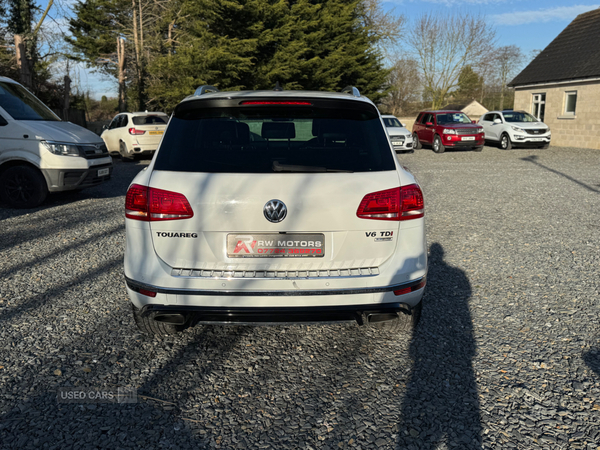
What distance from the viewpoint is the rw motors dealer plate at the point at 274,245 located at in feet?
9.77

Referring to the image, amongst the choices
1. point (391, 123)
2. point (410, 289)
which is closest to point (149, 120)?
point (391, 123)

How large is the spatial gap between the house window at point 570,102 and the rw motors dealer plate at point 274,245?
2777cm

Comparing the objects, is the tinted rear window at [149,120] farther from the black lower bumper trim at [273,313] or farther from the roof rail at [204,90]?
the black lower bumper trim at [273,313]

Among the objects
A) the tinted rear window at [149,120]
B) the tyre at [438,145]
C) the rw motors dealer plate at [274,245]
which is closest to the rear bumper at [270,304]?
the rw motors dealer plate at [274,245]

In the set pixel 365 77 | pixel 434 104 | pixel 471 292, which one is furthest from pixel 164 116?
pixel 434 104

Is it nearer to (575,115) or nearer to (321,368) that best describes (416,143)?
(575,115)

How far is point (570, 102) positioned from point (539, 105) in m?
2.53

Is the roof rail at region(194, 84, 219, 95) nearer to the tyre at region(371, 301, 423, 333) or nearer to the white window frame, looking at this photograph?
the tyre at region(371, 301, 423, 333)

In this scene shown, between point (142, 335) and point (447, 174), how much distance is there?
12912 mm

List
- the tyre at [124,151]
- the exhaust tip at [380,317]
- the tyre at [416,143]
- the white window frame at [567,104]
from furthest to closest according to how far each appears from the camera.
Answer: the white window frame at [567,104] < the tyre at [416,143] < the tyre at [124,151] < the exhaust tip at [380,317]

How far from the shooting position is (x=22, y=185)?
8734 millimetres

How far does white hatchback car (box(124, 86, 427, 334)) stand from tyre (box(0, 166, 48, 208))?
21.5 feet

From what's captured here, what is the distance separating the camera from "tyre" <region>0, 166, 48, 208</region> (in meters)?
8.69

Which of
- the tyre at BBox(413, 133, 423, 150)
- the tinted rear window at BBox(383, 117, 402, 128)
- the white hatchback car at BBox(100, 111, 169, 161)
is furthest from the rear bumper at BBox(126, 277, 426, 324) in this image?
the tyre at BBox(413, 133, 423, 150)
